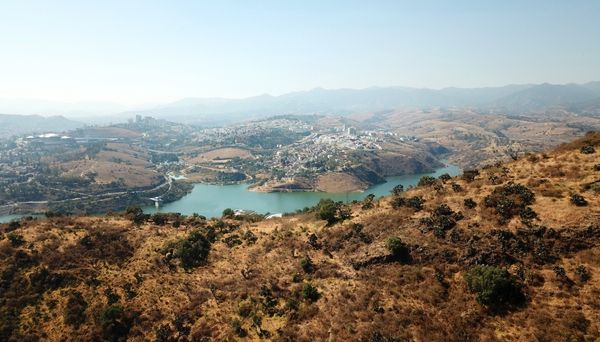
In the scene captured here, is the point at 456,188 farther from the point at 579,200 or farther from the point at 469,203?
the point at 579,200

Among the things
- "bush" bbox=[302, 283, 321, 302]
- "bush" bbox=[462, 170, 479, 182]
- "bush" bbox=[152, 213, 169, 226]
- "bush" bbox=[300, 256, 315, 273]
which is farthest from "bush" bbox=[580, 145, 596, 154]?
"bush" bbox=[152, 213, 169, 226]

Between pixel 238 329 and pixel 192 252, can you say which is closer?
pixel 238 329

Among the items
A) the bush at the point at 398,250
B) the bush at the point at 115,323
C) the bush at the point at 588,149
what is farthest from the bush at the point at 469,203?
the bush at the point at 115,323

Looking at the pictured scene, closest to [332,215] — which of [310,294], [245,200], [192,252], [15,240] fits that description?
[310,294]

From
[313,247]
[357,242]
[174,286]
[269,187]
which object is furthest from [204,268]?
[269,187]

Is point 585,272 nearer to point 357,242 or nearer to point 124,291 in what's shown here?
point 357,242
